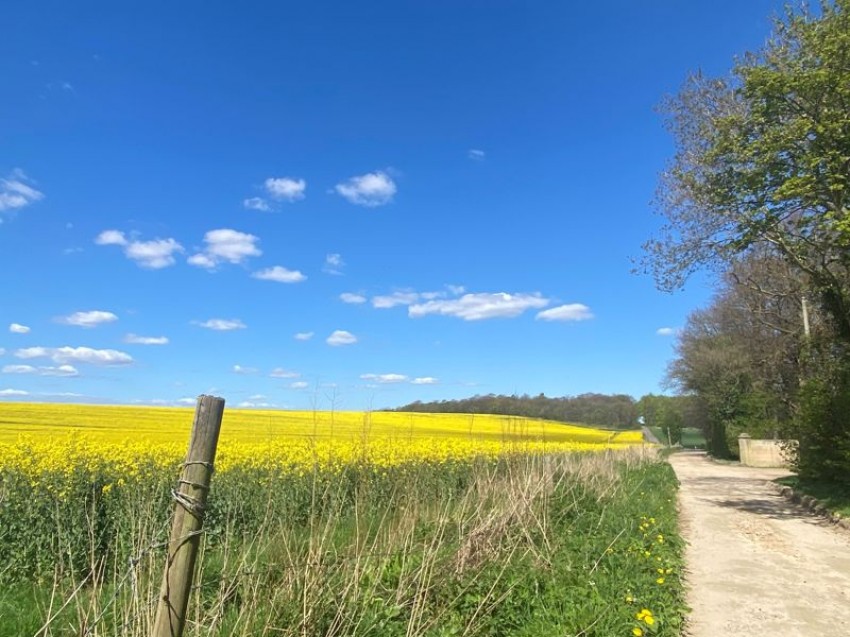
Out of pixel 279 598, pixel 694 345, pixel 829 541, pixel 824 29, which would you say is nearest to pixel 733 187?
pixel 824 29

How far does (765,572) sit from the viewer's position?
7.24 meters

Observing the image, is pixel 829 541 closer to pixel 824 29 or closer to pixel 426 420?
pixel 824 29

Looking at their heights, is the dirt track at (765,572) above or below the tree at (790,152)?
below

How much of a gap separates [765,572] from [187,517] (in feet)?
23.7

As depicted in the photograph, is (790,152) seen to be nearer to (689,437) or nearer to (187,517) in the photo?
(187,517)

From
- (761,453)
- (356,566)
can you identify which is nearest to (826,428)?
(356,566)

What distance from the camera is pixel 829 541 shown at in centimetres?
922

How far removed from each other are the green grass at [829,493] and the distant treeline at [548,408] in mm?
5742

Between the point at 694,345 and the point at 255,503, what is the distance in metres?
41.8

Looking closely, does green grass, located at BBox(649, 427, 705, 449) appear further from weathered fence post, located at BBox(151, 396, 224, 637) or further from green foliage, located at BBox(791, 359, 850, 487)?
weathered fence post, located at BBox(151, 396, 224, 637)

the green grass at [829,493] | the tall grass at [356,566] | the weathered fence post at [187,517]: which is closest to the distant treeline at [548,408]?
the tall grass at [356,566]

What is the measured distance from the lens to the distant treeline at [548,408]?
12.1m

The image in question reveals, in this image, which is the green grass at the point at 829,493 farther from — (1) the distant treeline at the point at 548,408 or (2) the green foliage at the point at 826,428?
(1) the distant treeline at the point at 548,408

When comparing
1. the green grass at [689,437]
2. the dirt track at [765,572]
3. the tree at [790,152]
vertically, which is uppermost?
the tree at [790,152]
